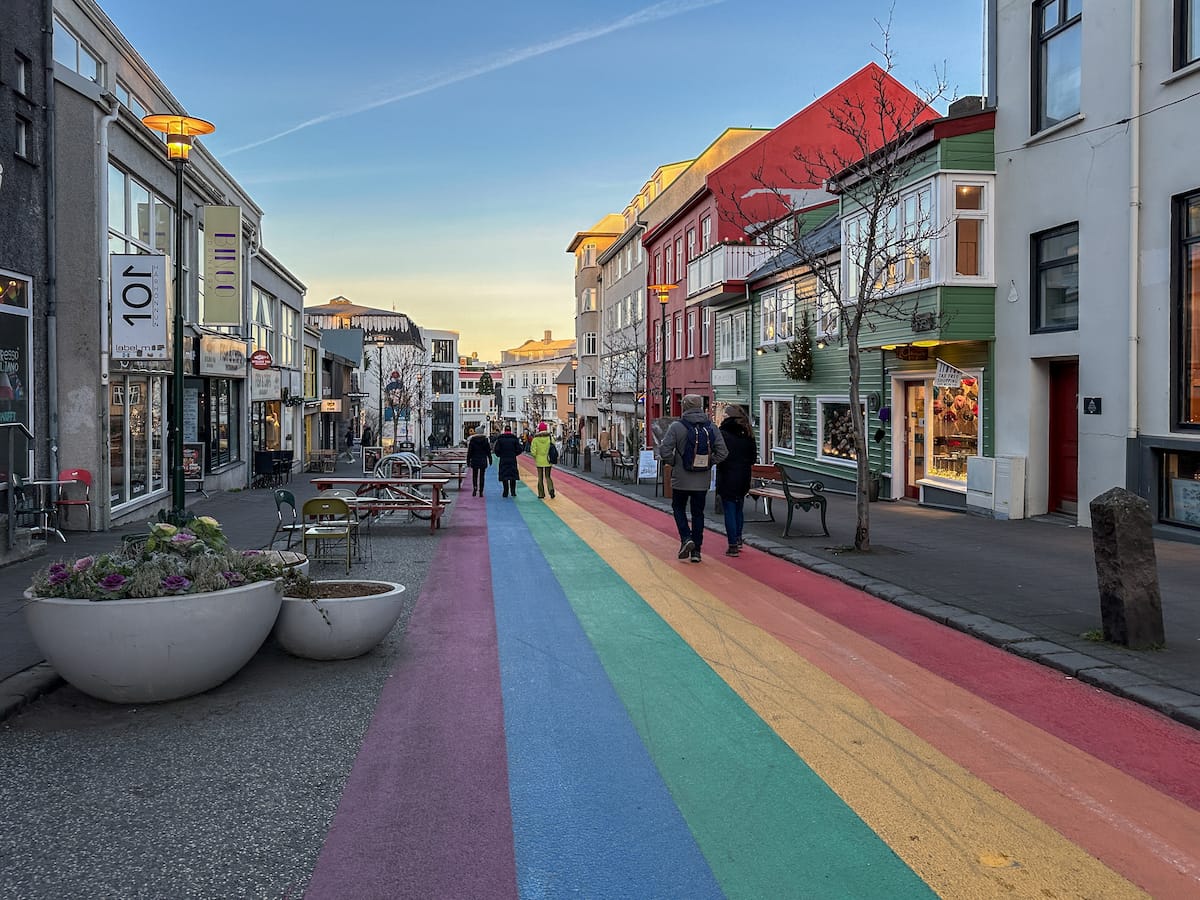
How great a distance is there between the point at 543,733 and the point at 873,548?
7.91m

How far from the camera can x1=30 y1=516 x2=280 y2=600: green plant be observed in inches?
217

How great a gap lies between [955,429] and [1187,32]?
7545 mm

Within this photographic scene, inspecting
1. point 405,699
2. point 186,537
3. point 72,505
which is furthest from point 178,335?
point 405,699

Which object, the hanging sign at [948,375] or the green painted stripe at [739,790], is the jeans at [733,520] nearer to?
the green painted stripe at [739,790]

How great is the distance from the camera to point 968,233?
55.6 feet

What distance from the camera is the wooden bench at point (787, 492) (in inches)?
539

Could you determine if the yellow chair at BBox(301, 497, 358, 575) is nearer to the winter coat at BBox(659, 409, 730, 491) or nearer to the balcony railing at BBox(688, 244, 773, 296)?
the winter coat at BBox(659, 409, 730, 491)

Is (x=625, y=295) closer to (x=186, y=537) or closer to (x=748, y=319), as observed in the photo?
(x=748, y=319)

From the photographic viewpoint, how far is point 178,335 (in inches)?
479

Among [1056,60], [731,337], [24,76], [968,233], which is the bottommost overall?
[731,337]

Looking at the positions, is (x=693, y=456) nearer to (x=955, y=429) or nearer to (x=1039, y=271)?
(x=1039, y=271)

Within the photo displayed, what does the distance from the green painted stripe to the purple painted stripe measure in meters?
0.79

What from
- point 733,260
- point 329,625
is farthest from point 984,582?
point 733,260

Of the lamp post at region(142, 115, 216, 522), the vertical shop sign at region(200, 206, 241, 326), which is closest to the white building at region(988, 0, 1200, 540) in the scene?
the lamp post at region(142, 115, 216, 522)
